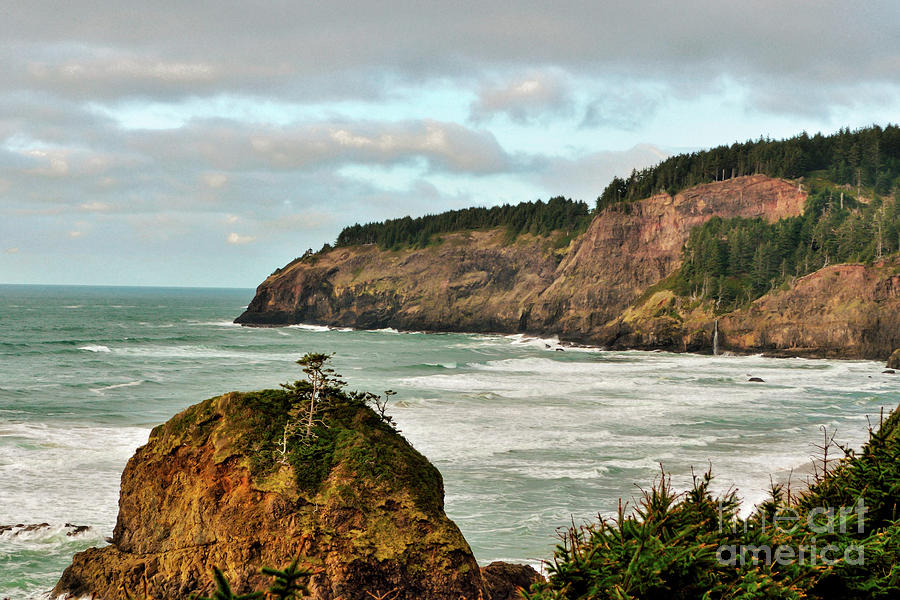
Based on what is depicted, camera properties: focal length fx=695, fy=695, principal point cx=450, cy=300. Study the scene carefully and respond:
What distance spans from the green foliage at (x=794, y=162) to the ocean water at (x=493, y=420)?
41501 mm

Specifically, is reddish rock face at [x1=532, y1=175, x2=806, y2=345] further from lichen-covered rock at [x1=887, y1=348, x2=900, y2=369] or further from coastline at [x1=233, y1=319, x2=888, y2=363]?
lichen-covered rock at [x1=887, y1=348, x2=900, y2=369]

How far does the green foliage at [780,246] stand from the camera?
76.3 meters

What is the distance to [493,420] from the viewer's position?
107ft

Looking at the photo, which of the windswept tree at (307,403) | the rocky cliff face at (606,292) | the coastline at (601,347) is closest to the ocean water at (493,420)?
the coastline at (601,347)

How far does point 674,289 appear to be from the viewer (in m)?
82.6

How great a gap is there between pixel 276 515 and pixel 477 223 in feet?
391

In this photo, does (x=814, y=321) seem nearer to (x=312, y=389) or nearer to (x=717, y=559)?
(x=312, y=389)

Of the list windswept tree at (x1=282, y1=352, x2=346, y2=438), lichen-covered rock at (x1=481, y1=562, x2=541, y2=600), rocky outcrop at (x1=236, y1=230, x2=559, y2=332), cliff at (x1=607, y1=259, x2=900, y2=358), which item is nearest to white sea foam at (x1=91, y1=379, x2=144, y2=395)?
windswept tree at (x1=282, y1=352, x2=346, y2=438)

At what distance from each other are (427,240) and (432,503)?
380 ft

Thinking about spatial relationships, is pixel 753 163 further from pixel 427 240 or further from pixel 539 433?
pixel 539 433

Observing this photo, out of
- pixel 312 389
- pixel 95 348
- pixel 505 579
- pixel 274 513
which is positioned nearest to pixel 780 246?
pixel 95 348

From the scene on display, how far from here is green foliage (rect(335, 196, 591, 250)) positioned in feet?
393

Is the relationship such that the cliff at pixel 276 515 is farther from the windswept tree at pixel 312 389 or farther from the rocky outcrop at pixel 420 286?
the rocky outcrop at pixel 420 286

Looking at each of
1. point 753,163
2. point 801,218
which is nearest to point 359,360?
point 801,218
